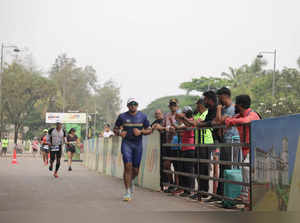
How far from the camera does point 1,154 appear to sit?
52.8 metres

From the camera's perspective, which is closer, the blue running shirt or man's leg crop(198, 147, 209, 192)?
man's leg crop(198, 147, 209, 192)

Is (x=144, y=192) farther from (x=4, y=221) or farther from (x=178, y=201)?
(x=4, y=221)

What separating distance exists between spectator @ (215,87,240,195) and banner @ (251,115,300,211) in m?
1.00

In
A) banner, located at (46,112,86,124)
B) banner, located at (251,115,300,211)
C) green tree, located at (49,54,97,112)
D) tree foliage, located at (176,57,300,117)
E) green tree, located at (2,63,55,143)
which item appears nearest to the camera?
banner, located at (251,115,300,211)

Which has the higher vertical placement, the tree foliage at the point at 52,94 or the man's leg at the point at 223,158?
the tree foliage at the point at 52,94

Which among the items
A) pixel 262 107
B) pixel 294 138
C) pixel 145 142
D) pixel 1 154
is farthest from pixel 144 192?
pixel 262 107

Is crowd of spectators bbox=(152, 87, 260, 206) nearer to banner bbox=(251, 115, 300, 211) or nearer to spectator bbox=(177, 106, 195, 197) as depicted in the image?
spectator bbox=(177, 106, 195, 197)

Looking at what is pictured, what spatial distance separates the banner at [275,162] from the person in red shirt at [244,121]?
1.14ft

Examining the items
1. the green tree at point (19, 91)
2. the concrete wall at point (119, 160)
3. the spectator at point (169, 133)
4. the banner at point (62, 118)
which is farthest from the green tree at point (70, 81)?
the spectator at point (169, 133)

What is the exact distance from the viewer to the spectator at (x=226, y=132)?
9258 mm

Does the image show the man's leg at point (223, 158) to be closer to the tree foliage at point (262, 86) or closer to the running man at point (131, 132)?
the running man at point (131, 132)

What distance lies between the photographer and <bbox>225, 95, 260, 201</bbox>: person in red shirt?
8.56m

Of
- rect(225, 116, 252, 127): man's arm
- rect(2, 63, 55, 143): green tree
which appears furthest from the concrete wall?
rect(2, 63, 55, 143): green tree

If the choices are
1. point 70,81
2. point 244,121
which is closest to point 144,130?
point 244,121
